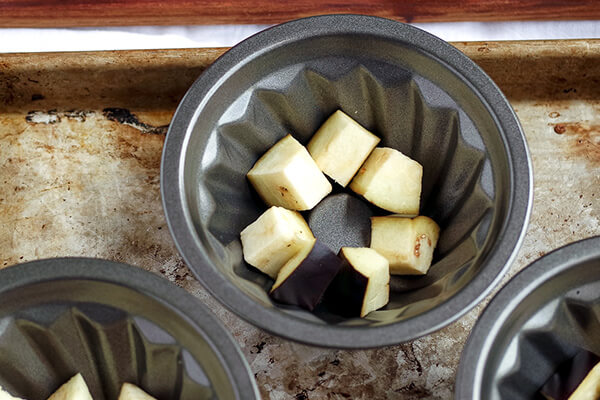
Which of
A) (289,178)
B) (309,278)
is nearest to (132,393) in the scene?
(309,278)

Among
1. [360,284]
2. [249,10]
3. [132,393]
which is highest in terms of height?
[249,10]

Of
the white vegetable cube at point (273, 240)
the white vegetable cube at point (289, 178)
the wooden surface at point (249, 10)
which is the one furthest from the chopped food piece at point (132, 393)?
the wooden surface at point (249, 10)

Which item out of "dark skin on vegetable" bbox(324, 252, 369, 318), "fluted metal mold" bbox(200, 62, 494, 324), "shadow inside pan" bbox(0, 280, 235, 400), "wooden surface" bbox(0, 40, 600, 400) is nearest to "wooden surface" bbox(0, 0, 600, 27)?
"wooden surface" bbox(0, 40, 600, 400)

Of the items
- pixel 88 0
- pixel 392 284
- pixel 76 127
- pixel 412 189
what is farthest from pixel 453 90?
pixel 88 0

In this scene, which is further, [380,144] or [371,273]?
[380,144]

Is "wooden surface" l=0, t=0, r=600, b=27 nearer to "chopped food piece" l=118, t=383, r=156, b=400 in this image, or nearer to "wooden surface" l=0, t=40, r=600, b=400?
"wooden surface" l=0, t=40, r=600, b=400

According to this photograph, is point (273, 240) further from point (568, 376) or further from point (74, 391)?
point (568, 376)

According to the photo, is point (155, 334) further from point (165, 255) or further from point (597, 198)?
point (597, 198)
